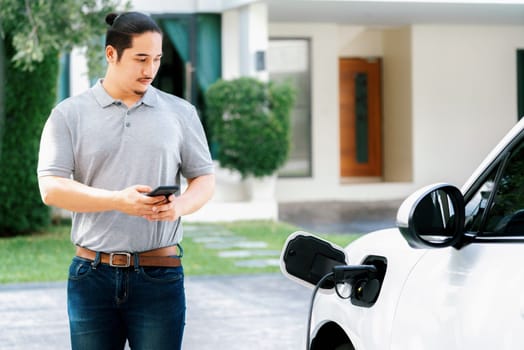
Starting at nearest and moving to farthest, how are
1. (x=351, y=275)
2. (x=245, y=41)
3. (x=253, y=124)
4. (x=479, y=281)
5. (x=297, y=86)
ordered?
(x=479, y=281)
(x=351, y=275)
(x=253, y=124)
(x=245, y=41)
(x=297, y=86)

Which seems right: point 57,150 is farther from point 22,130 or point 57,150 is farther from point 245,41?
point 245,41

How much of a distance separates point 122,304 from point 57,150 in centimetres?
56

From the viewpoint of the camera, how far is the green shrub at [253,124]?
15.7 meters

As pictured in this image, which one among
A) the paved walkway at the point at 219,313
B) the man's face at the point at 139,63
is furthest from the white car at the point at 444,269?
the paved walkway at the point at 219,313

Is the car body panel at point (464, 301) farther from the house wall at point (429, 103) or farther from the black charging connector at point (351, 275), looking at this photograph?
the house wall at point (429, 103)

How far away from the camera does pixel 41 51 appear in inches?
465

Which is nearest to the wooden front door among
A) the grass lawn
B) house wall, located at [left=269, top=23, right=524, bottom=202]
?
house wall, located at [left=269, top=23, right=524, bottom=202]

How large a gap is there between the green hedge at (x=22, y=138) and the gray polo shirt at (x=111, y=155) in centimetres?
1017

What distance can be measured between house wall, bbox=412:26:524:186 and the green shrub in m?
4.21

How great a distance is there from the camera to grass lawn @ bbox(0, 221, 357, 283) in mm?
10953

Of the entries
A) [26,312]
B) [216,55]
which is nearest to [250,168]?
[216,55]

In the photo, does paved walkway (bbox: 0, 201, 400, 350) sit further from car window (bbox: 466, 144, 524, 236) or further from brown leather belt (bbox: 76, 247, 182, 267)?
car window (bbox: 466, 144, 524, 236)

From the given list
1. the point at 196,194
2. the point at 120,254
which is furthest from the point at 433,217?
the point at 120,254

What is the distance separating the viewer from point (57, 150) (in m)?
3.63
